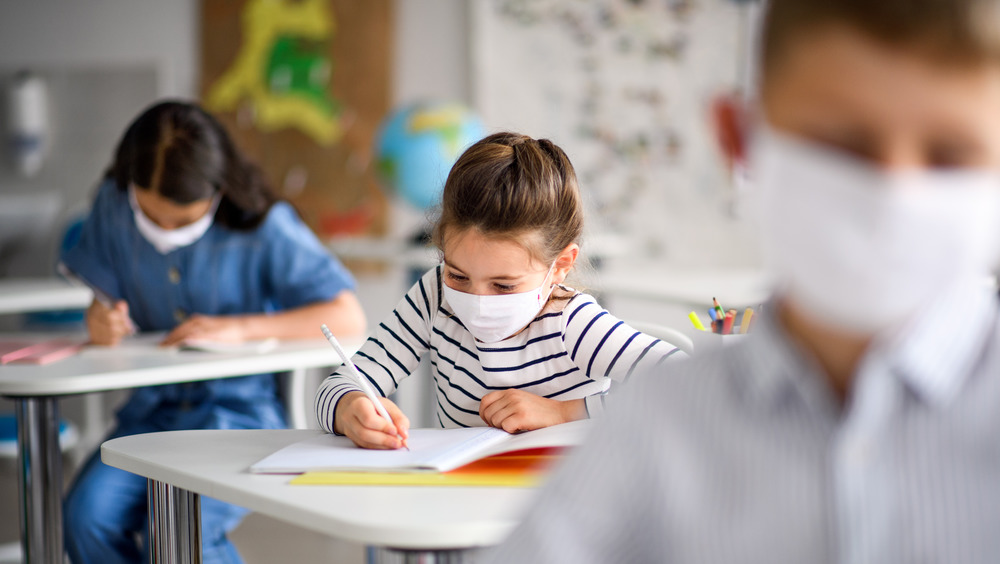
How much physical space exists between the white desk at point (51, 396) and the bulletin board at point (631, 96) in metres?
2.52

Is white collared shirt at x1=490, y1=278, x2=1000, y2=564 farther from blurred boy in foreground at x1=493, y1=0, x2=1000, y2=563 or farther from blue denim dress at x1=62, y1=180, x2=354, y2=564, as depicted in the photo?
blue denim dress at x1=62, y1=180, x2=354, y2=564

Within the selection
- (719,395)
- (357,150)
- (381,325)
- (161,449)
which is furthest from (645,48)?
(719,395)

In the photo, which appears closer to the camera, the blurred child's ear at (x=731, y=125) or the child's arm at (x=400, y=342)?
the blurred child's ear at (x=731, y=125)

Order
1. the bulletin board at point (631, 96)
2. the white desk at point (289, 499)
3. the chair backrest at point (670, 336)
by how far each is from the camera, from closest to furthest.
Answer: the white desk at point (289, 499), the chair backrest at point (670, 336), the bulletin board at point (631, 96)

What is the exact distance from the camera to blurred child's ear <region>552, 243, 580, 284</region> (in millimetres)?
1311

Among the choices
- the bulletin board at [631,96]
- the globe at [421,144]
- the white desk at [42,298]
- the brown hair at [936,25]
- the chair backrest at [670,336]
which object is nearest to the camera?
the brown hair at [936,25]

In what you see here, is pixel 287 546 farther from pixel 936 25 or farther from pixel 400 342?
pixel 936 25

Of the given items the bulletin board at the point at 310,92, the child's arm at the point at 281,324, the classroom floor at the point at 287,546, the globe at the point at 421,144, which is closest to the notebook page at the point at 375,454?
the child's arm at the point at 281,324

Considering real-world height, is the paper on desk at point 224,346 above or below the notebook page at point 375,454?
below

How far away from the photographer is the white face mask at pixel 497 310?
1.24m

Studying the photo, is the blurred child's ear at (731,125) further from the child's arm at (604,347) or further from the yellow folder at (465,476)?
the child's arm at (604,347)

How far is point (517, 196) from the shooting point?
125 centimetres

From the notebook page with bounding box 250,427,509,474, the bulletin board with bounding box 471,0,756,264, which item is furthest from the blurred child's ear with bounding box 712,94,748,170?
the bulletin board with bounding box 471,0,756,264

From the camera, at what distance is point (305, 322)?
1.92 metres
